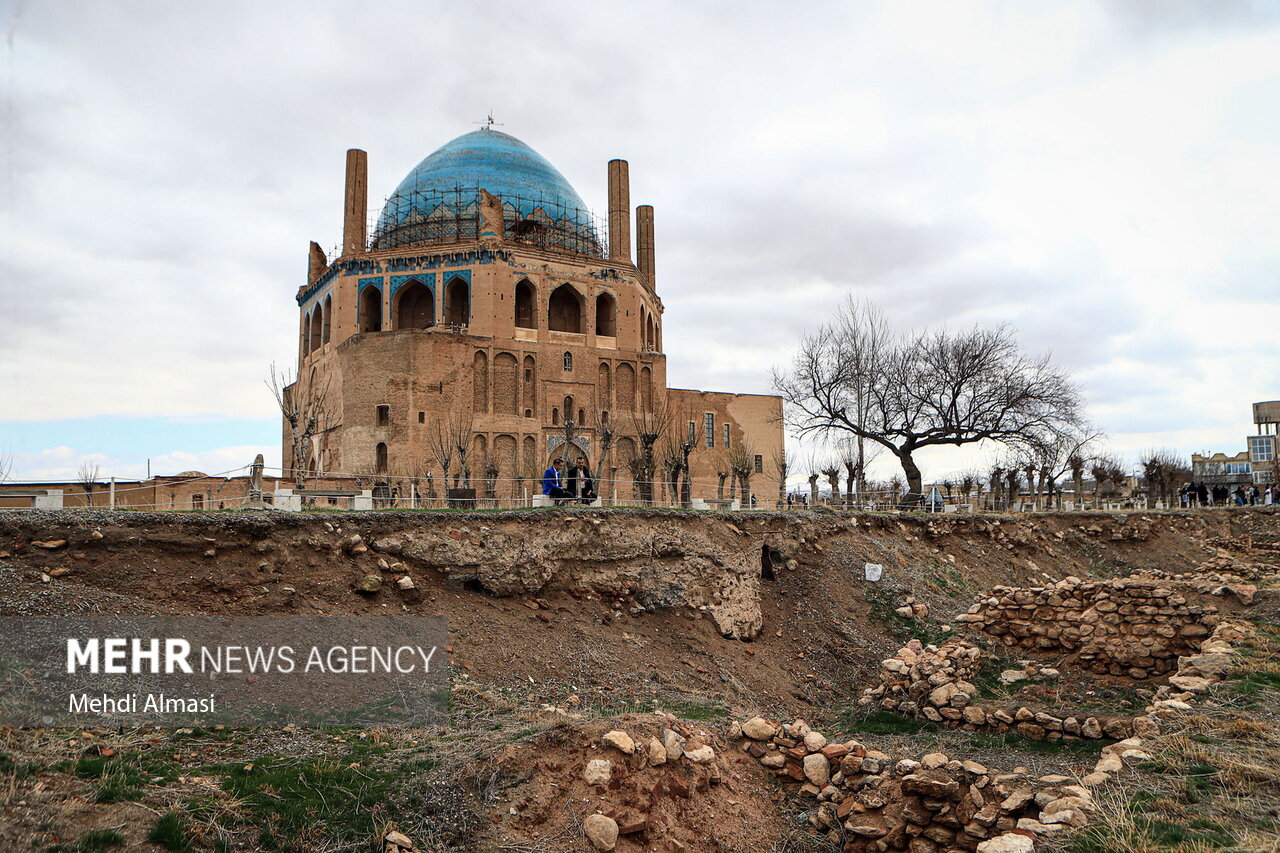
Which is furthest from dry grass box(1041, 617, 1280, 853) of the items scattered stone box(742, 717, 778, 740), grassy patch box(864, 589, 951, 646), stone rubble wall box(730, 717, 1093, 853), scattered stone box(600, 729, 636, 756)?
grassy patch box(864, 589, 951, 646)

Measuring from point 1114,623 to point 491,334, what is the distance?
28.3m

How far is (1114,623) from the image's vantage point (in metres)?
14.1

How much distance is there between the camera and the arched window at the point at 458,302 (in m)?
38.2

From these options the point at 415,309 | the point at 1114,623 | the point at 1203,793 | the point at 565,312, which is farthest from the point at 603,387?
the point at 1203,793

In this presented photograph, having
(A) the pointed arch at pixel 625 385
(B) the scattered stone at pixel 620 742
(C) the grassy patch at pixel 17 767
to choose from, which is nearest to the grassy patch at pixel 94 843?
(C) the grassy patch at pixel 17 767

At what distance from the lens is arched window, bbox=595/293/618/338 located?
40.2 m

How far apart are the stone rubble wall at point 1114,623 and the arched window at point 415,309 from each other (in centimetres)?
3083

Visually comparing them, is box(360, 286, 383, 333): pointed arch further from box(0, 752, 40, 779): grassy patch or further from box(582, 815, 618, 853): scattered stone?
box(582, 815, 618, 853): scattered stone

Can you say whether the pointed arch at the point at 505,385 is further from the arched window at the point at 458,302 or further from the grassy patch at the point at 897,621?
the grassy patch at the point at 897,621

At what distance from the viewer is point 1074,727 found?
11203mm

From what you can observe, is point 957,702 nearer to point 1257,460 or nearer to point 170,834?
point 170,834

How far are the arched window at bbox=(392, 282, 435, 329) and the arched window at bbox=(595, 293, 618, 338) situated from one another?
7985 millimetres

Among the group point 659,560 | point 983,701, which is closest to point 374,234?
point 659,560

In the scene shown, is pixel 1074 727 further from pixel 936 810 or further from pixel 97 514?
pixel 97 514
